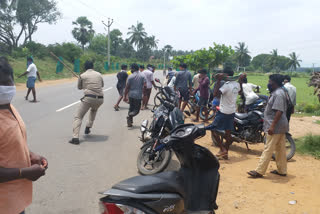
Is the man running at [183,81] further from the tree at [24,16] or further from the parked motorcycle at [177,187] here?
the tree at [24,16]

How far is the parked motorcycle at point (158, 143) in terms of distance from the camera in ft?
14.7

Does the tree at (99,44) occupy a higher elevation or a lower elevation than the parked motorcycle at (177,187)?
higher

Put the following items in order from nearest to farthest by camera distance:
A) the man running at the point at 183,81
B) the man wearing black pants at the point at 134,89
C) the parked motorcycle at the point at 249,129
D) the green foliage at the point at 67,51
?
the parked motorcycle at the point at 249,129, the man wearing black pants at the point at 134,89, the man running at the point at 183,81, the green foliage at the point at 67,51

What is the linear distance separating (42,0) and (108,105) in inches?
1542

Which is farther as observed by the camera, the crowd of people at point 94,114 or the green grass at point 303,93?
the green grass at point 303,93

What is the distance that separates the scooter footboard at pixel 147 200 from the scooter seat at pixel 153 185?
38mm

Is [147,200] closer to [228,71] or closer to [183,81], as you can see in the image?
[228,71]

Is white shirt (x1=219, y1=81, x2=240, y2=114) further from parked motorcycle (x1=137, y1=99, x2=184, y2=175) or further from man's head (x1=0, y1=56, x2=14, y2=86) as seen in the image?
man's head (x1=0, y1=56, x2=14, y2=86)

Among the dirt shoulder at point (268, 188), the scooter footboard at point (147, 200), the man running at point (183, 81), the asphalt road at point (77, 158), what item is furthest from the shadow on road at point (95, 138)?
the scooter footboard at point (147, 200)

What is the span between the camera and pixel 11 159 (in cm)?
176

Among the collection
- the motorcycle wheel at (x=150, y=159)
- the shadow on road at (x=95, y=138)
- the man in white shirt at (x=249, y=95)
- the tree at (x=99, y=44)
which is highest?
the tree at (x=99, y=44)

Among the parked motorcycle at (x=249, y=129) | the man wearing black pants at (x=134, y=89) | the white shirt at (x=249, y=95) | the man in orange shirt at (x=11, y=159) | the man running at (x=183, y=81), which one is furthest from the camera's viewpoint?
the man running at (x=183, y=81)

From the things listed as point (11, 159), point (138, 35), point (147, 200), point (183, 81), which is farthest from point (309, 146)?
point (138, 35)

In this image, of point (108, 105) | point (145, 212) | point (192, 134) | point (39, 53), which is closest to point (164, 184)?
point (145, 212)
